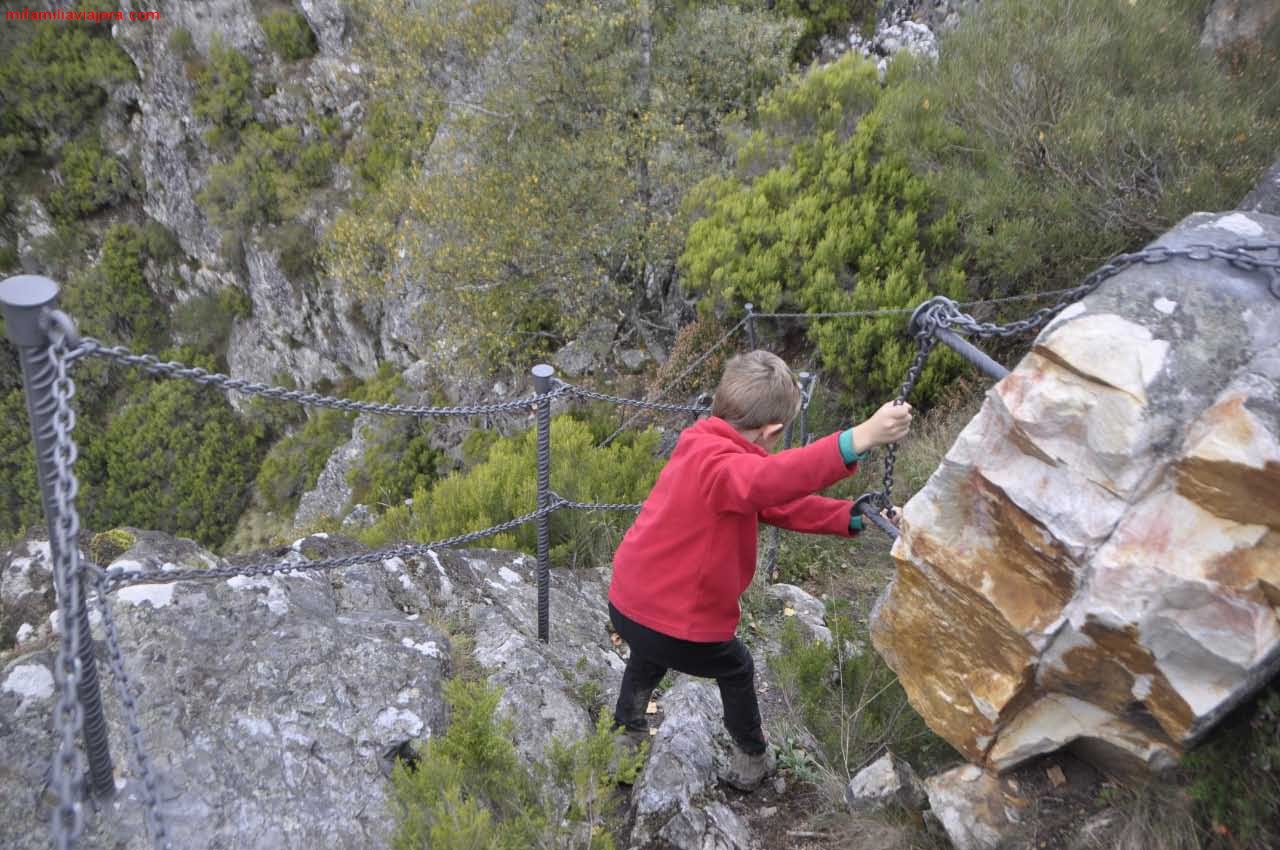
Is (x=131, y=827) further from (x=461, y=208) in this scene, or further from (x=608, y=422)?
(x=461, y=208)

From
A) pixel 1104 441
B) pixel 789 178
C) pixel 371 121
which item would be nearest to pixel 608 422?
pixel 789 178

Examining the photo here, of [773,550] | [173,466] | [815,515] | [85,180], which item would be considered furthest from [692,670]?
[85,180]

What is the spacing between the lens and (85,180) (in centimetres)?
2198

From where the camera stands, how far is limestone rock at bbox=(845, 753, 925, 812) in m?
2.42

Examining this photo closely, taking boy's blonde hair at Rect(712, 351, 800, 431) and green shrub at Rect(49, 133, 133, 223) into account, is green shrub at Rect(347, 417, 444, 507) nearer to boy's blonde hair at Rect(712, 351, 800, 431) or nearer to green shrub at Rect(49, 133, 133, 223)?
boy's blonde hair at Rect(712, 351, 800, 431)

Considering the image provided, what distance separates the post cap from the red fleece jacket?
162 centimetres

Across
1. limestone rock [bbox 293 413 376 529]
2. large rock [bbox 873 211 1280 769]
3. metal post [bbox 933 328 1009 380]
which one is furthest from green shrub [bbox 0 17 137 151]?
large rock [bbox 873 211 1280 769]

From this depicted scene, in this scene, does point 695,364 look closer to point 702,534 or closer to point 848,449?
point 702,534

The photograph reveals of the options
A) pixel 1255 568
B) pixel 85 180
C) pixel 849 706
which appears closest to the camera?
pixel 1255 568

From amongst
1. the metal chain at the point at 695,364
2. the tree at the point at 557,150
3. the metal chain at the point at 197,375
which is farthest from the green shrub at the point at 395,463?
the metal chain at the point at 197,375

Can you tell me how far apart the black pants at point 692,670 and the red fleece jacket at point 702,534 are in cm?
6

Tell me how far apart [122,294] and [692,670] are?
24.5m

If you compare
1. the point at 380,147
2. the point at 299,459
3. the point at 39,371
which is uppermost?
the point at 39,371

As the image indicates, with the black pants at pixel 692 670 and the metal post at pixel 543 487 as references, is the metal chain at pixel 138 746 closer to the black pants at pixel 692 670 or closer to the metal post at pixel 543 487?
the black pants at pixel 692 670
